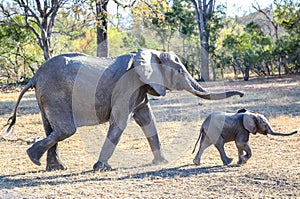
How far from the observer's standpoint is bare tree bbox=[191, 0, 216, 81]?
3091 cm

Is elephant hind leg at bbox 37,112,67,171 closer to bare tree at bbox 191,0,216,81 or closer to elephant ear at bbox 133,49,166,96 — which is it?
elephant ear at bbox 133,49,166,96

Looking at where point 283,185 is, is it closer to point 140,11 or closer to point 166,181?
point 166,181

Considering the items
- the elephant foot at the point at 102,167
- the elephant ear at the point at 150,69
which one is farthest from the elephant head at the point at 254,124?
the elephant foot at the point at 102,167

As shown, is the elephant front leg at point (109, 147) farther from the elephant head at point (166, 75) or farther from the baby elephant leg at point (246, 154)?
the baby elephant leg at point (246, 154)

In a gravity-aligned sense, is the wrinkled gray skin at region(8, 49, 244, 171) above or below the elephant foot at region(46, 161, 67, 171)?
above

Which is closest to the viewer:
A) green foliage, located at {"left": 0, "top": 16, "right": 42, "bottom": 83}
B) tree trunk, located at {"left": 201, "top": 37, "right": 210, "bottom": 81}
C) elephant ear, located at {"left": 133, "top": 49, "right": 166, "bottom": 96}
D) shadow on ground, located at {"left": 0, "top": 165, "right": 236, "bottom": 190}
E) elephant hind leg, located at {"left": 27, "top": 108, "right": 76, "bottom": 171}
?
shadow on ground, located at {"left": 0, "top": 165, "right": 236, "bottom": 190}

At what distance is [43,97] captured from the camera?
602 centimetres

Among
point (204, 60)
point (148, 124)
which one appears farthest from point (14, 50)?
point (148, 124)

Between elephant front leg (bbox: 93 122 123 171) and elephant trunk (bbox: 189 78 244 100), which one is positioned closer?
elephant front leg (bbox: 93 122 123 171)

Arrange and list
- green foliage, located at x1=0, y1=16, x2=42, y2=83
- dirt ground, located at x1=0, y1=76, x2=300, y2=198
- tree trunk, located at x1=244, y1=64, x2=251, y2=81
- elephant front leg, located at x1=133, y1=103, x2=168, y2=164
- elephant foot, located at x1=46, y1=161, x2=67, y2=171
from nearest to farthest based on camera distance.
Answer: dirt ground, located at x1=0, y1=76, x2=300, y2=198 < elephant foot, located at x1=46, y1=161, x2=67, y2=171 < elephant front leg, located at x1=133, y1=103, x2=168, y2=164 < green foliage, located at x1=0, y1=16, x2=42, y2=83 < tree trunk, located at x1=244, y1=64, x2=251, y2=81

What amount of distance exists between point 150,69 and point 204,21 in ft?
88.1

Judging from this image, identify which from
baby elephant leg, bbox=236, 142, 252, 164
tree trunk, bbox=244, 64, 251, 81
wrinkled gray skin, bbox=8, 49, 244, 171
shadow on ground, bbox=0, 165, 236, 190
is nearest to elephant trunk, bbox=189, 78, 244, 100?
wrinkled gray skin, bbox=8, 49, 244, 171

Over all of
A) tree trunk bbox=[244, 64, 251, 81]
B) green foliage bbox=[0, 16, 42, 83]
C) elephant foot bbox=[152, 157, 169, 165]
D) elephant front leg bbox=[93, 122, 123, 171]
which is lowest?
elephant foot bbox=[152, 157, 169, 165]

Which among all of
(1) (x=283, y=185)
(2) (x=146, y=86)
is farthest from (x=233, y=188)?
(2) (x=146, y=86)
